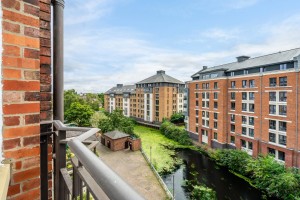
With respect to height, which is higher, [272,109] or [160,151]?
[272,109]

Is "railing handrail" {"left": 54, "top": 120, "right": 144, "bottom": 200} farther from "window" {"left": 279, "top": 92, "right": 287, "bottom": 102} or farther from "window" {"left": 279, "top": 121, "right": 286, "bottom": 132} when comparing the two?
"window" {"left": 279, "top": 121, "right": 286, "bottom": 132}

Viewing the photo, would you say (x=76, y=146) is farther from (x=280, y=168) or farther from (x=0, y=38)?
(x=280, y=168)

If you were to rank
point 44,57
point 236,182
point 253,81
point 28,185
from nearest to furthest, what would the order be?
point 28,185, point 44,57, point 236,182, point 253,81

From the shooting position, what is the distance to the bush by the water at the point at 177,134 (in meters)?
27.9

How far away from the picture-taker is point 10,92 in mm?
1318

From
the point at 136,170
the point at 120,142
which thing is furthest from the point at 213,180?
the point at 120,142

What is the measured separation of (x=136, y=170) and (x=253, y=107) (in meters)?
14.5

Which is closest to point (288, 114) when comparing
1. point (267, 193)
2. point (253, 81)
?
point (253, 81)

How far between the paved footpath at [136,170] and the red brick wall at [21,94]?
9055 millimetres

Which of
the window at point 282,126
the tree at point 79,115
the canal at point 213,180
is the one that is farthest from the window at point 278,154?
the tree at point 79,115

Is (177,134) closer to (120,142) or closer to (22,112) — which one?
(120,142)

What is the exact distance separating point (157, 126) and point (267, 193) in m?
25.3

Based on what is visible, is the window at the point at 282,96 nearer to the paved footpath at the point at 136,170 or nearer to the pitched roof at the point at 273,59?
the pitched roof at the point at 273,59

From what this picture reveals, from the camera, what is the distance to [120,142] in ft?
79.8
